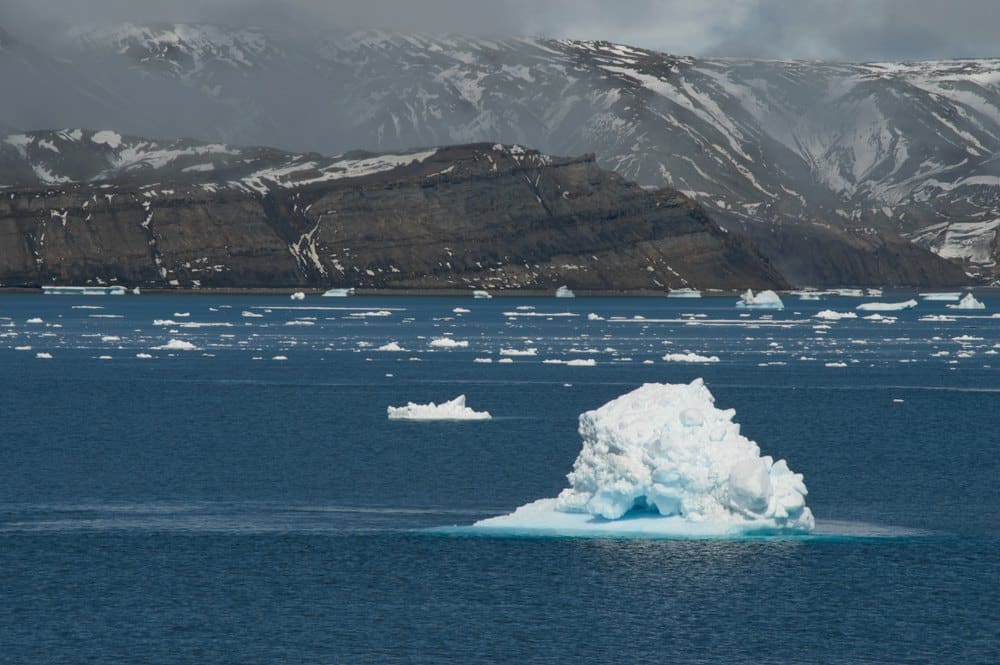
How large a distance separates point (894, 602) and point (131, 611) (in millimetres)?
14748

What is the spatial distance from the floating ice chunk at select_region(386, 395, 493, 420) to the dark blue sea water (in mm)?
1042

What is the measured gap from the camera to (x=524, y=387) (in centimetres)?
8856

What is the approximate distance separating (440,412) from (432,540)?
29679mm

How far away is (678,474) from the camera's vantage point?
3838cm

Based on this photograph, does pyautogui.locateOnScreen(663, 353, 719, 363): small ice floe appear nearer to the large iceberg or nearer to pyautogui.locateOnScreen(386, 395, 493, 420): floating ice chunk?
pyautogui.locateOnScreen(386, 395, 493, 420): floating ice chunk

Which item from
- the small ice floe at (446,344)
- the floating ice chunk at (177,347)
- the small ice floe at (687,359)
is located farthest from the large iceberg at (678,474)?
the floating ice chunk at (177,347)

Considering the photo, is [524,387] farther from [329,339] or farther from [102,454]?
[329,339]

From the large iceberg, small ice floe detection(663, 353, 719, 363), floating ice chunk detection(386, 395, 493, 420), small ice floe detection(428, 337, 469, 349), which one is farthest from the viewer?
small ice floe detection(428, 337, 469, 349)

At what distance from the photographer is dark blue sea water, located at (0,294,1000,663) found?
31.3 metres

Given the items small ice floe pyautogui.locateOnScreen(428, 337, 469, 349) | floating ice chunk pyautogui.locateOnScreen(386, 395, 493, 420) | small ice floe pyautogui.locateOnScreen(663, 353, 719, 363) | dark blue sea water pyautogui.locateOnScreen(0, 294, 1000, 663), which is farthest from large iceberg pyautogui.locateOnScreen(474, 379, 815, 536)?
small ice floe pyautogui.locateOnScreen(428, 337, 469, 349)

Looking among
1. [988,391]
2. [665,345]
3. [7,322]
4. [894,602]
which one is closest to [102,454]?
[894,602]

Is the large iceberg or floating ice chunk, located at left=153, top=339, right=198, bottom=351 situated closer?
the large iceberg

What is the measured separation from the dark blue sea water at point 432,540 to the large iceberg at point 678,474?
74 centimetres

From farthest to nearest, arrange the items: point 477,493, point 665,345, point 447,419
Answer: point 665,345
point 447,419
point 477,493
